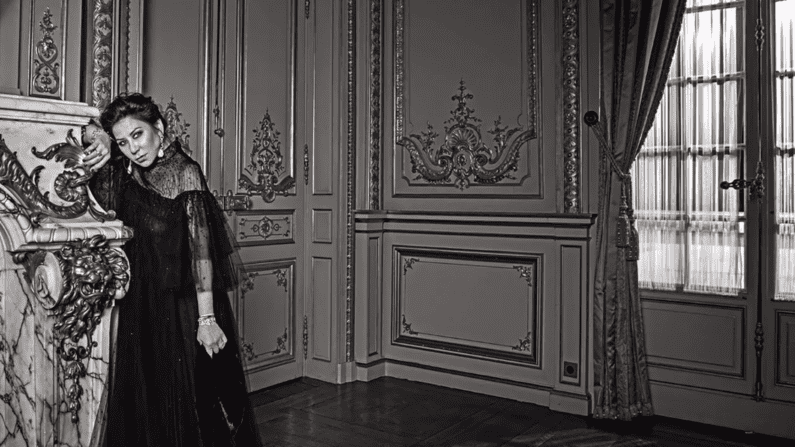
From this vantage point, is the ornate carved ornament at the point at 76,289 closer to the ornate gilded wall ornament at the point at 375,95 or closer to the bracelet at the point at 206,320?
the bracelet at the point at 206,320

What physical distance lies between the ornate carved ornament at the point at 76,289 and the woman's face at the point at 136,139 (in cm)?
30

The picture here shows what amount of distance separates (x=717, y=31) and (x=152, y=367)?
2888 mm

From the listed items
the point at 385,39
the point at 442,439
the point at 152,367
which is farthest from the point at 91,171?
the point at 385,39

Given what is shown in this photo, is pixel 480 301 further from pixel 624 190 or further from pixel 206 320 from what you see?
pixel 206 320

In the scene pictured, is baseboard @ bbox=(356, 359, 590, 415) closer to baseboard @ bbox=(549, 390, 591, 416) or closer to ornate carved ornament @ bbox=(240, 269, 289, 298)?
baseboard @ bbox=(549, 390, 591, 416)

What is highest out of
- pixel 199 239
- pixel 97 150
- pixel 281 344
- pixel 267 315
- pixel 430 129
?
pixel 430 129

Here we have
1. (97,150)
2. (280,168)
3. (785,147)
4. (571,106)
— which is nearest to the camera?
(97,150)

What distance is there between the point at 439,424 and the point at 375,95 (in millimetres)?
1980

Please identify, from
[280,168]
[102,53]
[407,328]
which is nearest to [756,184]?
[407,328]

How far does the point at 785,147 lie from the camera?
127 inches

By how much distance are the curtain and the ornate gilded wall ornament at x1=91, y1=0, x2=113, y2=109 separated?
90.6 inches

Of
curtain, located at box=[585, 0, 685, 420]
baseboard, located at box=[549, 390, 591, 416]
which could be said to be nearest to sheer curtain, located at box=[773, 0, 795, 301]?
curtain, located at box=[585, 0, 685, 420]

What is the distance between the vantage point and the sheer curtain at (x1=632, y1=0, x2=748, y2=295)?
11.0 ft

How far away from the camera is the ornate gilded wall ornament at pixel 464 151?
3967mm
